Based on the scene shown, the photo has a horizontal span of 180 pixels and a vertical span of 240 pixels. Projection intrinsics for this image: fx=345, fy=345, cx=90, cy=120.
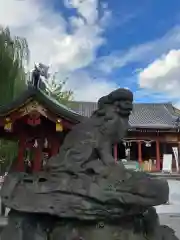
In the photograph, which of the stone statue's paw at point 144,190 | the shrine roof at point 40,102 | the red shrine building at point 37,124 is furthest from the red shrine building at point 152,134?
the stone statue's paw at point 144,190

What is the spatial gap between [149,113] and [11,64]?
1947cm

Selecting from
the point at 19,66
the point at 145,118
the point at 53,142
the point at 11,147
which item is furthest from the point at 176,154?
the point at 53,142

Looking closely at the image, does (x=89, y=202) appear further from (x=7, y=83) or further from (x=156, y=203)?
(x=7, y=83)

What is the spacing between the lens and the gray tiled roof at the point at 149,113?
26.8 meters

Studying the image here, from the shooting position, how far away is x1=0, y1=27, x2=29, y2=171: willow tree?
1120cm

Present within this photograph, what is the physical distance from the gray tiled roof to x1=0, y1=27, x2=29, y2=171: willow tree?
13.7 m

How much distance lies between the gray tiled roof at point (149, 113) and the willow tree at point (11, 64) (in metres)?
13.7

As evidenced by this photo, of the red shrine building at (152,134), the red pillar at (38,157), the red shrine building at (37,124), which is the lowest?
the red pillar at (38,157)

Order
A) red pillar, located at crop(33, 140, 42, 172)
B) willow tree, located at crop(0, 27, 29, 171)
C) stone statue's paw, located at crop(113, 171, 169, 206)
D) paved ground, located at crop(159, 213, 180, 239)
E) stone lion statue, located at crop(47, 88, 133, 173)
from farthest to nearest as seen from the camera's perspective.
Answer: willow tree, located at crop(0, 27, 29, 171) < red pillar, located at crop(33, 140, 42, 172) < paved ground, located at crop(159, 213, 180, 239) < stone lion statue, located at crop(47, 88, 133, 173) < stone statue's paw, located at crop(113, 171, 169, 206)

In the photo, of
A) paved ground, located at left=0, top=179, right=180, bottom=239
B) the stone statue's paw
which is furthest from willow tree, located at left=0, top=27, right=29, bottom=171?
the stone statue's paw

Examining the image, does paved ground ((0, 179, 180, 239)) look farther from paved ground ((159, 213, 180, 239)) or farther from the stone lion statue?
the stone lion statue

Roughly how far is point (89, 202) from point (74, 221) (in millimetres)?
347

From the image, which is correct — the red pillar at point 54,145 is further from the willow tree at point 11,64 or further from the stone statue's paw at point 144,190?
the stone statue's paw at point 144,190

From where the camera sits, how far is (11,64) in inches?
456
